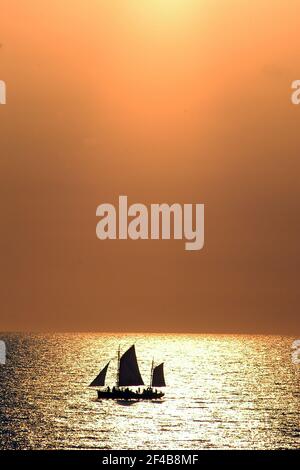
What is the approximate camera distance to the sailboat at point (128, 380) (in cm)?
17262

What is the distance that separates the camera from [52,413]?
15325 cm

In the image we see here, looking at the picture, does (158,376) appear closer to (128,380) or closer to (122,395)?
(122,395)

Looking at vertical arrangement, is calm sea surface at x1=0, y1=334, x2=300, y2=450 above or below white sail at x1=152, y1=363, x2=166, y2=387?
below

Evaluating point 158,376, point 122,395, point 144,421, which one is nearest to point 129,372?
point 122,395

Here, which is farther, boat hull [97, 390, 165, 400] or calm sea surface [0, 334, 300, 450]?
boat hull [97, 390, 165, 400]

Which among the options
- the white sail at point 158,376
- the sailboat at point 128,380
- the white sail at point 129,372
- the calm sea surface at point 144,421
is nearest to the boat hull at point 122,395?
the sailboat at point 128,380

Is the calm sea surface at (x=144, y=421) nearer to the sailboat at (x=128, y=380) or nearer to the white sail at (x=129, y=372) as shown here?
the sailboat at (x=128, y=380)

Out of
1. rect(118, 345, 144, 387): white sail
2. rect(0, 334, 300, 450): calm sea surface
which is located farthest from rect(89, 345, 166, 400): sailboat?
rect(0, 334, 300, 450): calm sea surface

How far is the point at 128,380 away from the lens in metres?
173

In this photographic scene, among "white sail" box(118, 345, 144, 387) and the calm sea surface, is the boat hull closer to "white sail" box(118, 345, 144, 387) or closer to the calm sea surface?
the calm sea surface

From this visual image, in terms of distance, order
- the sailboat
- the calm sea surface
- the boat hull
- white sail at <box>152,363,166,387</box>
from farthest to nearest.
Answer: white sail at <box>152,363,166,387</box>, the boat hull, the sailboat, the calm sea surface

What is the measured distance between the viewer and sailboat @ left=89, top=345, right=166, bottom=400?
172625mm
